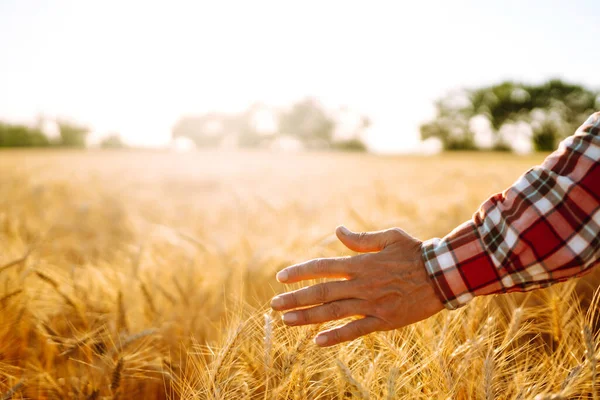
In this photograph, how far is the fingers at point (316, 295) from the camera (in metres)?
0.81

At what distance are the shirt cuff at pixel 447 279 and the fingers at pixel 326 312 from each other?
0.15 m

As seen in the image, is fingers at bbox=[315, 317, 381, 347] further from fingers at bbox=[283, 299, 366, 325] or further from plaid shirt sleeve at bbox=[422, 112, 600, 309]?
plaid shirt sleeve at bbox=[422, 112, 600, 309]

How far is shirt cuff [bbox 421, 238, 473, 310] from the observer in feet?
2.63

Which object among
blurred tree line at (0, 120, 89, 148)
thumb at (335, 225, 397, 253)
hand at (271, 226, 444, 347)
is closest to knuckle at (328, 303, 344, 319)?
hand at (271, 226, 444, 347)

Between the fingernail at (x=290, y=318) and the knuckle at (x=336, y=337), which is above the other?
the fingernail at (x=290, y=318)

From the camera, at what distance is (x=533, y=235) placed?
0.76 metres

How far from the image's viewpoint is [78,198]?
287cm

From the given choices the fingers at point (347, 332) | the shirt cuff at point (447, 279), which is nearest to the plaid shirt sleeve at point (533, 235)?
the shirt cuff at point (447, 279)

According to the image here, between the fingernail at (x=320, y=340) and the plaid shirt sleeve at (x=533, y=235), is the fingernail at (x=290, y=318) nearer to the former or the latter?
the fingernail at (x=320, y=340)

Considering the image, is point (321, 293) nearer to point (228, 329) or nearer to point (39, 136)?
point (228, 329)

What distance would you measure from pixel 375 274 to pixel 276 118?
2622cm

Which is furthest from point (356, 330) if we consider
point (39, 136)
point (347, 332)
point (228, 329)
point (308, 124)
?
point (308, 124)

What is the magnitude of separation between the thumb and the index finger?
51 mm

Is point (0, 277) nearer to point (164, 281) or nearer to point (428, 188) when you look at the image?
point (164, 281)
